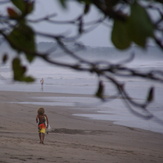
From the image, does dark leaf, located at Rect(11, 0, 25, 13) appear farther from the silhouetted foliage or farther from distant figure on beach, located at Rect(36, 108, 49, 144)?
distant figure on beach, located at Rect(36, 108, 49, 144)

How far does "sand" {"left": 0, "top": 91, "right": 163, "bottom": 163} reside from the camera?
9742 millimetres

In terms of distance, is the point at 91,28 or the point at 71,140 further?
the point at 71,140

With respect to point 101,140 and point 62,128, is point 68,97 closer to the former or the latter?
point 62,128

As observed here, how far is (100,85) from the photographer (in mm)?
1144

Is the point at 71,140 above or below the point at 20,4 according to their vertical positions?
below

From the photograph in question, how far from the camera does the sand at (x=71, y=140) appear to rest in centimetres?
974

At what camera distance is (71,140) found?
13.5 metres

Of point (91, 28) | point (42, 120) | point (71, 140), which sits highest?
point (91, 28)

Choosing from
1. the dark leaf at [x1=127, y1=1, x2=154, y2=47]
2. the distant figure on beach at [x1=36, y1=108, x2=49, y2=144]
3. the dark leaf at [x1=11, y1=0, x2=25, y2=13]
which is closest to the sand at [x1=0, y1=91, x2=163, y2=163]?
the distant figure on beach at [x1=36, y1=108, x2=49, y2=144]

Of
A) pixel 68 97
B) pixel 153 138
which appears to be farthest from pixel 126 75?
pixel 68 97

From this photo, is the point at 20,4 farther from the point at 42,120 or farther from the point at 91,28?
the point at 42,120

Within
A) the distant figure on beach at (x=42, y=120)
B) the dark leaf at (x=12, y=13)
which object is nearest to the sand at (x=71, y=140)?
the distant figure on beach at (x=42, y=120)

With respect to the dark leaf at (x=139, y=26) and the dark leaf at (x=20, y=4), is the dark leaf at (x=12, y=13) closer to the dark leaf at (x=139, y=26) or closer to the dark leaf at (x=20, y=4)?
the dark leaf at (x=20, y=4)

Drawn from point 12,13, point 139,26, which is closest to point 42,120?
point 12,13
